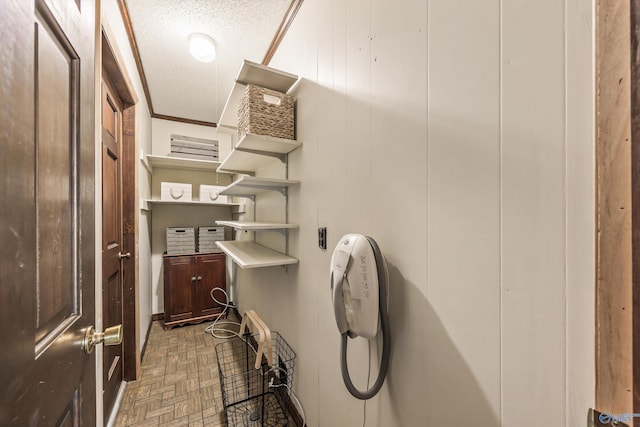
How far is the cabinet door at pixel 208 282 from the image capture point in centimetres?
303

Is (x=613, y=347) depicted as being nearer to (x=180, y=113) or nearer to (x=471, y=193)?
(x=471, y=193)

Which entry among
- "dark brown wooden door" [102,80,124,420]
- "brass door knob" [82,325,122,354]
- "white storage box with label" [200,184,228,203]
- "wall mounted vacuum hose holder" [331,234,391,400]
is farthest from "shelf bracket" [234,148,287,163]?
"white storage box with label" [200,184,228,203]

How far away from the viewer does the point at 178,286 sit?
2916 mm

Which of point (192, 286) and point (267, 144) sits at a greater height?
point (267, 144)

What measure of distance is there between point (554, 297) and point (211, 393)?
218 cm

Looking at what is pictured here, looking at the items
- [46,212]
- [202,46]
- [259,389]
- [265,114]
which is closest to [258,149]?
[265,114]

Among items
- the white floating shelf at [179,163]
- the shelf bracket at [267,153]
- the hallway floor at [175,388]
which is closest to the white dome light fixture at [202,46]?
the shelf bracket at [267,153]

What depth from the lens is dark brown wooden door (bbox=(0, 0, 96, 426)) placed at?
36 cm

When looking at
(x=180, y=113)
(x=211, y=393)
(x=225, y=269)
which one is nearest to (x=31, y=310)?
(x=211, y=393)

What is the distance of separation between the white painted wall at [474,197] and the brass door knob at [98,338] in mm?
834

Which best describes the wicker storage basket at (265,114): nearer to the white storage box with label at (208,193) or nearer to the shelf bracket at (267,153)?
the shelf bracket at (267,153)

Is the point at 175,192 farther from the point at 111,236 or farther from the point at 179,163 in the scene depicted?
the point at 111,236

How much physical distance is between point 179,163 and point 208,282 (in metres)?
1.50

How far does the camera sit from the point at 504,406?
22.7 inches
